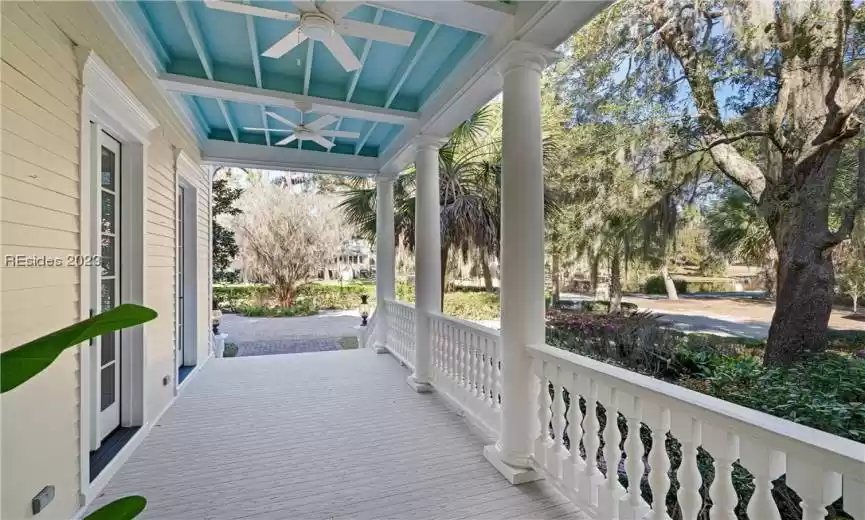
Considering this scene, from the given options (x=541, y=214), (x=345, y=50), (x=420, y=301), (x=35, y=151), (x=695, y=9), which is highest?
(x=695, y=9)

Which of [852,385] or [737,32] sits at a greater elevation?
[737,32]

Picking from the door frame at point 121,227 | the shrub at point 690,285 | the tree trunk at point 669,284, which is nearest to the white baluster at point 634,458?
the shrub at point 690,285

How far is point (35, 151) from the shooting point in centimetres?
171

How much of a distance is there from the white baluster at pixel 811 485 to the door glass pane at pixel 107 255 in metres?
Answer: 3.62

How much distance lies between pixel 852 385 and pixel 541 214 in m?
1.89

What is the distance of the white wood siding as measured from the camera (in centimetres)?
154

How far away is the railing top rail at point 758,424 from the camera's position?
103 centimetres

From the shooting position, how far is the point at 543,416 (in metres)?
2.31

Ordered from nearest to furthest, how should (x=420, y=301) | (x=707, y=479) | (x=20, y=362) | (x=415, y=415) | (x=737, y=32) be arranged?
(x=20, y=362)
(x=707, y=479)
(x=737, y=32)
(x=415, y=415)
(x=420, y=301)

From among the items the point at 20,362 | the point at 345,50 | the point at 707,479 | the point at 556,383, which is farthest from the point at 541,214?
the point at 20,362

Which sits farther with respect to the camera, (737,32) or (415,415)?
(415,415)

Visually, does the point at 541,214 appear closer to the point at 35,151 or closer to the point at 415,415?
the point at 415,415

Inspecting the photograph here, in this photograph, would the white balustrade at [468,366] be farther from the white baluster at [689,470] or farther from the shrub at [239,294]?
the shrub at [239,294]
